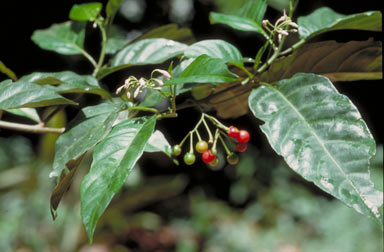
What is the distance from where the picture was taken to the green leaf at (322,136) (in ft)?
1.90

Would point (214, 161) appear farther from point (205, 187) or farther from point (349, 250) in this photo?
point (205, 187)

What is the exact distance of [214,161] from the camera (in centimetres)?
97

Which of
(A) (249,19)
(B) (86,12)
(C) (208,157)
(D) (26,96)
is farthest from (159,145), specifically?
(B) (86,12)

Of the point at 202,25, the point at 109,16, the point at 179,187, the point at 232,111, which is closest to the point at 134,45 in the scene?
the point at 109,16

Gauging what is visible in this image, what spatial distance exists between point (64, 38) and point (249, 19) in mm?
553

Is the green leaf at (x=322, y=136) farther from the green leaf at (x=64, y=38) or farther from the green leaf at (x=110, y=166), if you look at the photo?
the green leaf at (x=64, y=38)

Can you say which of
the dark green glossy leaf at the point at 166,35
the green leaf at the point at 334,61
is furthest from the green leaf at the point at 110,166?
the dark green glossy leaf at the point at 166,35

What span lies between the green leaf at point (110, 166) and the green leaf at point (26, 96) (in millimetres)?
127

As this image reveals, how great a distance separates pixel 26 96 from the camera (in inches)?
27.3

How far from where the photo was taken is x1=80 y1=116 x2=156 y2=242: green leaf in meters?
0.53

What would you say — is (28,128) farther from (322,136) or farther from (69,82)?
(322,136)

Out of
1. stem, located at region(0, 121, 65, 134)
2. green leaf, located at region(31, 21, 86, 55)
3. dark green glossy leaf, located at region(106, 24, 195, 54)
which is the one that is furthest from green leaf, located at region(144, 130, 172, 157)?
green leaf, located at region(31, 21, 86, 55)

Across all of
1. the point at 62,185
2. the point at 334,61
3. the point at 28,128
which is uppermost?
the point at 334,61

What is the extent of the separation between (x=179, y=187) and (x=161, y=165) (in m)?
0.40
